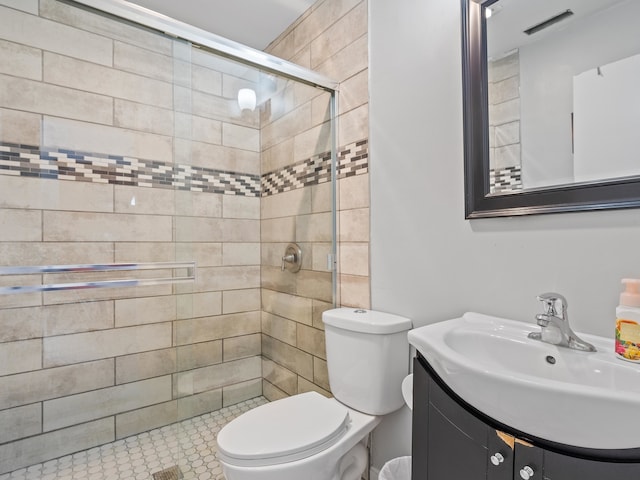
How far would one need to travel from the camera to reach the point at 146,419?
1.95 meters

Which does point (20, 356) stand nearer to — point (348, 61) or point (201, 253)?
point (201, 253)

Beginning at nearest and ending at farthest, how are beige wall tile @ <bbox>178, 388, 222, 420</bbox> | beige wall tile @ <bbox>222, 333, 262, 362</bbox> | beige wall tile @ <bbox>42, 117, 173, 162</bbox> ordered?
beige wall tile @ <bbox>42, 117, 173, 162</bbox>, beige wall tile @ <bbox>178, 388, 222, 420</bbox>, beige wall tile @ <bbox>222, 333, 262, 362</bbox>

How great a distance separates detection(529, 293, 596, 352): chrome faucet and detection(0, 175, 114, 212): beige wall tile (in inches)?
79.0

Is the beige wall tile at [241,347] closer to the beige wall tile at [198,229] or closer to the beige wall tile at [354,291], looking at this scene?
the beige wall tile at [198,229]

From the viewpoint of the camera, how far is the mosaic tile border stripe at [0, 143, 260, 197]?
166 cm

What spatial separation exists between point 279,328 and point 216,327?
382 mm

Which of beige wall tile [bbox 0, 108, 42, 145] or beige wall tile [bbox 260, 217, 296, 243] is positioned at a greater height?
beige wall tile [bbox 0, 108, 42, 145]

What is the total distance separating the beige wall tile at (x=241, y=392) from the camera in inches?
80.5

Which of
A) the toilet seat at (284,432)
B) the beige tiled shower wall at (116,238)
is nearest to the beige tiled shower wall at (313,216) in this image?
the beige tiled shower wall at (116,238)

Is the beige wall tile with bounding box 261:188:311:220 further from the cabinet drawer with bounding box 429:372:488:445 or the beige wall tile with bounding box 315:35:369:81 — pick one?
the cabinet drawer with bounding box 429:372:488:445

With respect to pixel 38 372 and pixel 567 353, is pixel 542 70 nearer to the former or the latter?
pixel 567 353

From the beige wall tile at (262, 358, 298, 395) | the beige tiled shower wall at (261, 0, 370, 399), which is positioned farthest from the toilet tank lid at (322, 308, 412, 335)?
the beige wall tile at (262, 358, 298, 395)

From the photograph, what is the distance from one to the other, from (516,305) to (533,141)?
49 centimetres

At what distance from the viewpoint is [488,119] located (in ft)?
3.66
